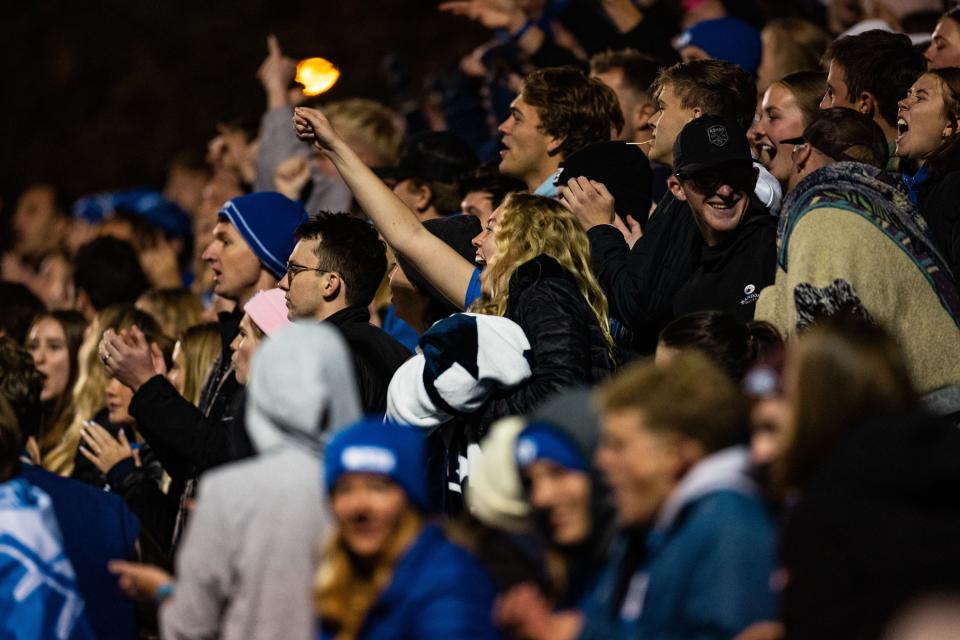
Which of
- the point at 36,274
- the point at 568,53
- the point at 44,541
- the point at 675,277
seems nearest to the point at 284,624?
the point at 44,541

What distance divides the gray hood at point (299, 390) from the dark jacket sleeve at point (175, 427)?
163 centimetres

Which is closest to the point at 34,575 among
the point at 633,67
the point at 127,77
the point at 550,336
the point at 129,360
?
the point at 129,360

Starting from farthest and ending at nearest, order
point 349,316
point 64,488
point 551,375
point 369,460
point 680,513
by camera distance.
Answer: point 349,316 < point 551,375 < point 64,488 < point 369,460 < point 680,513

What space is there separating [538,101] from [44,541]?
3.30m

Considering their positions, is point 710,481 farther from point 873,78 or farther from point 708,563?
point 873,78

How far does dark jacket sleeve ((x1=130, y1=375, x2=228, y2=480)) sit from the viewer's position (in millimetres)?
5707

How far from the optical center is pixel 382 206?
597 centimetres

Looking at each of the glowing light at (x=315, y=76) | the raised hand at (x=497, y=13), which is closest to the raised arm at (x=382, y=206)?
the glowing light at (x=315, y=76)

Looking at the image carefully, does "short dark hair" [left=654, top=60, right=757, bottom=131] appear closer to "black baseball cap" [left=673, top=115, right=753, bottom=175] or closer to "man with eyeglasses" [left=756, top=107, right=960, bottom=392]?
"black baseball cap" [left=673, top=115, right=753, bottom=175]

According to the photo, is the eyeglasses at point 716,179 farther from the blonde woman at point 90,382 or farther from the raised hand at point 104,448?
the blonde woman at point 90,382

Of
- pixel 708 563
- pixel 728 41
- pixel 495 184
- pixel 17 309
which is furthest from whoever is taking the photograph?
pixel 17 309

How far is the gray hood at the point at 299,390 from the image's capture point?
4.00 m

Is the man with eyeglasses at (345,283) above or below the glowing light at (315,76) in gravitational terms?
below

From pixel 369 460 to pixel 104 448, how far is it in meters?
3.17
